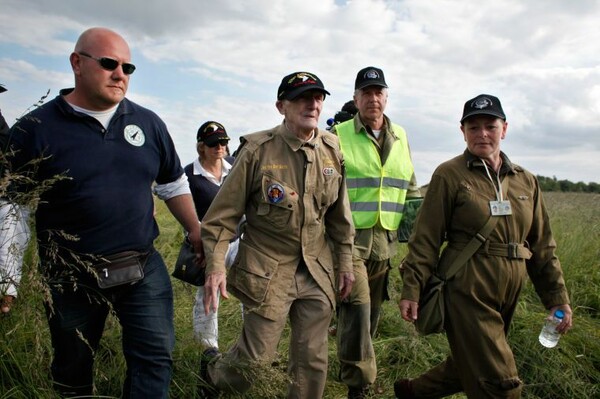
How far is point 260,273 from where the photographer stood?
3.31m

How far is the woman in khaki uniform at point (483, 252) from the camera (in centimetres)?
331

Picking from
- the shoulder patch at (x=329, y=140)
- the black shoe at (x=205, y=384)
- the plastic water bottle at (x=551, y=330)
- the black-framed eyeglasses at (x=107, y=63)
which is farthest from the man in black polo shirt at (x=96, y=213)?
the plastic water bottle at (x=551, y=330)

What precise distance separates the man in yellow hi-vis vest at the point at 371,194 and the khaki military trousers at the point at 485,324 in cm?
82

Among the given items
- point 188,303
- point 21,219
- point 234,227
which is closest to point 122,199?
point 21,219

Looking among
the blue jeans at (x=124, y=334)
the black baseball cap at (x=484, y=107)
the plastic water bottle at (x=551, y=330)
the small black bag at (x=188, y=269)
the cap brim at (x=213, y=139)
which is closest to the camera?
the blue jeans at (x=124, y=334)

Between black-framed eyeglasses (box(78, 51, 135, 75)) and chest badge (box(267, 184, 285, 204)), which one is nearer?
black-framed eyeglasses (box(78, 51, 135, 75))

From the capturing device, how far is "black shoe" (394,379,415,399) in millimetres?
3885

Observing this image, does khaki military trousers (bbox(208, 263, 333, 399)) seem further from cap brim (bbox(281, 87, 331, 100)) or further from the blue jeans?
cap brim (bbox(281, 87, 331, 100))

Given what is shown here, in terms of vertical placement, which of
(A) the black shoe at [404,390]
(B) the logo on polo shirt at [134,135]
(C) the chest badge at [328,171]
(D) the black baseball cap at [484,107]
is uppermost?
(D) the black baseball cap at [484,107]

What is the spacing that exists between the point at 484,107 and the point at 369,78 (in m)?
1.25

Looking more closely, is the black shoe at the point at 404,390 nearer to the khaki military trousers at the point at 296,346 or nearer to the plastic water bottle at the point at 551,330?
the khaki military trousers at the point at 296,346

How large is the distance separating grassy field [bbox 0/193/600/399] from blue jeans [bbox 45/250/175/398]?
10cm

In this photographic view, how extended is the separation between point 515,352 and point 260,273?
8.16 ft

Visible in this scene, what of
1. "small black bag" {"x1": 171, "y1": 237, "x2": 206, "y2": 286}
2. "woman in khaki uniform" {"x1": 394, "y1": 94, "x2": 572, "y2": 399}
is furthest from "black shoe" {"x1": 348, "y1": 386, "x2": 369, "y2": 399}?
"small black bag" {"x1": 171, "y1": 237, "x2": 206, "y2": 286}
